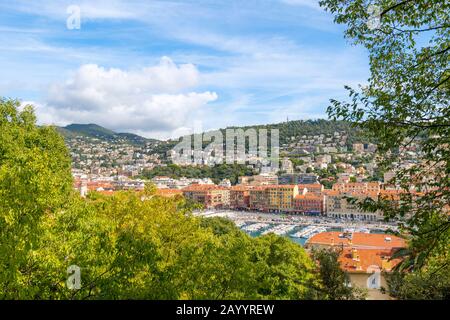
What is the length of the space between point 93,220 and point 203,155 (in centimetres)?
14504

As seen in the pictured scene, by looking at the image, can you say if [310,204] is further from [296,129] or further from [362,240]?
[296,129]

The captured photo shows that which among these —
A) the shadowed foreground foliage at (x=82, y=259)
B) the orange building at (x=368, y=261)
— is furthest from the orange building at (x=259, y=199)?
the shadowed foreground foliage at (x=82, y=259)

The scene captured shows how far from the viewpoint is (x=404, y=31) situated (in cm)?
540

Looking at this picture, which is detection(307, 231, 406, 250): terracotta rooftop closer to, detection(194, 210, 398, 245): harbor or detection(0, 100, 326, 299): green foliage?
detection(194, 210, 398, 245): harbor

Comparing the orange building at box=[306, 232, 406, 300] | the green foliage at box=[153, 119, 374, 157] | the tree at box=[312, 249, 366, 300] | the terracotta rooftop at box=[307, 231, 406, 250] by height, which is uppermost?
the green foliage at box=[153, 119, 374, 157]

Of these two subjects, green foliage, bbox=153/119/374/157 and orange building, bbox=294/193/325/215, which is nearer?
orange building, bbox=294/193/325/215

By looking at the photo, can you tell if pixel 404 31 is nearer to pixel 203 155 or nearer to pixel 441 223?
pixel 441 223

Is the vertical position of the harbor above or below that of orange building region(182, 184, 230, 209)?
below

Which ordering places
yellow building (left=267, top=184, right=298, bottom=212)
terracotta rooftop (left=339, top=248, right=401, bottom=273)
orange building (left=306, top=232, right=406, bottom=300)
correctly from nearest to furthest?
1. orange building (left=306, top=232, right=406, bottom=300)
2. terracotta rooftop (left=339, top=248, right=401, bottom=273)
3. yellow building (left=267, top=184, right=298, bottom=212)

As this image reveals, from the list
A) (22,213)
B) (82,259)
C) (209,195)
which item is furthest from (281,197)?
(22,213)

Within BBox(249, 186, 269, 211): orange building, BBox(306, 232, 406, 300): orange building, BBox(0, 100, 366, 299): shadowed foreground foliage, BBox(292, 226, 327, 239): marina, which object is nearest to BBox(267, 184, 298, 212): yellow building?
BBox(249, 186, 269, 211): orange building

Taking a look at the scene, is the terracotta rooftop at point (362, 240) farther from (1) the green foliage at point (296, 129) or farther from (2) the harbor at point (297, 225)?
(1) the green foliage at point (296, 129)

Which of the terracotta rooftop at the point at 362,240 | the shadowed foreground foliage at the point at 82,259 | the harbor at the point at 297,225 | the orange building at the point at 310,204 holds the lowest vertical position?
the harbor at the point at 297,225
